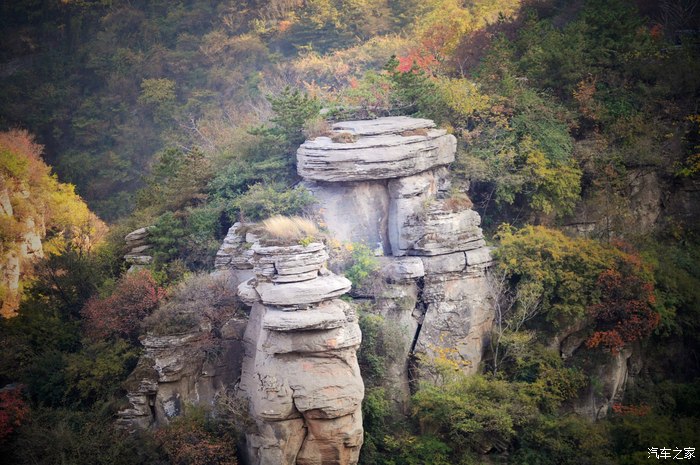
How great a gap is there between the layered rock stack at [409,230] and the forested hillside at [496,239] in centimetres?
77

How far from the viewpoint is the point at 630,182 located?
28078 mm

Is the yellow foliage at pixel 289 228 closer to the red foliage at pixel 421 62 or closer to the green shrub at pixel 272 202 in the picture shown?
the green shrub at pixel 272 202

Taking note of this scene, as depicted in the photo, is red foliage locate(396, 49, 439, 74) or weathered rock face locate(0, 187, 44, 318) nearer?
red foliage locate(396, 49, 439, 74)

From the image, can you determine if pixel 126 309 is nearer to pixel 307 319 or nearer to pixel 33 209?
pixel 307 319

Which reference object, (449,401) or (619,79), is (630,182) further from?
(449,401)

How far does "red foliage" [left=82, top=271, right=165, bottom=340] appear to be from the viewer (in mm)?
23125

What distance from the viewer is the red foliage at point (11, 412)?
21.0 m

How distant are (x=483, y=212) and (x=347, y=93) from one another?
6799 mm

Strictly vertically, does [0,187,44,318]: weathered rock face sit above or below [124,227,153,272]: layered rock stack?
below

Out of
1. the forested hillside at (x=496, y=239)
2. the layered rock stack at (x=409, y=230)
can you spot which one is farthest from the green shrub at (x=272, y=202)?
the layered rock stack at (x=409, y=230)

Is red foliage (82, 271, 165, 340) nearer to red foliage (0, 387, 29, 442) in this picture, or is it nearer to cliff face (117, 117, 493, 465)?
cliff face (117, 117, 493, 465)
